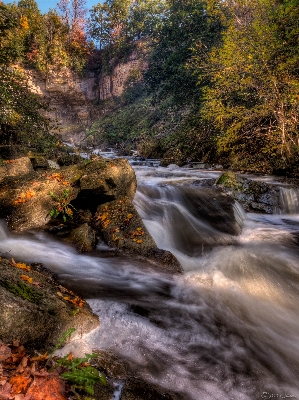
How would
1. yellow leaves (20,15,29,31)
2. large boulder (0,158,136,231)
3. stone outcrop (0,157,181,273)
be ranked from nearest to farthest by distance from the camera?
1. stone outcrop (0,157,181,273)
2. large boulder (0,158,136,231)
3. yellow leaves (20,15,29,31)

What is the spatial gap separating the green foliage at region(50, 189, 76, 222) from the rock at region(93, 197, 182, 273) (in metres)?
0.63

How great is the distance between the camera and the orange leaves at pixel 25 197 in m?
5.66

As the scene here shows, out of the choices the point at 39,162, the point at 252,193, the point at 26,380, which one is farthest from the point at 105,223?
the point at 39,162

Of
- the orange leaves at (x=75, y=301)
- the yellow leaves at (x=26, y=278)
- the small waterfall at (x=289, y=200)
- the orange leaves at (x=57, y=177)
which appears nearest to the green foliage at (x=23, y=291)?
the yellow leaves at (x=26, y=278)

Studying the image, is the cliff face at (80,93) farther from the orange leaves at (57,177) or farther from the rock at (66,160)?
the orange leaves at (57,177)

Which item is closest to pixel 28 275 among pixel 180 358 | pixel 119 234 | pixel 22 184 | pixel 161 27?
pixel 180 358

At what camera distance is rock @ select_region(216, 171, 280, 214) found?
791 cm

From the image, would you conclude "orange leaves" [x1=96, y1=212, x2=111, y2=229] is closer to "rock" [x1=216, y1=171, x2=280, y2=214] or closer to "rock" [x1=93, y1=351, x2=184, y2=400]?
"rock" [x1=93, y1=351, x2=184, y2=400]

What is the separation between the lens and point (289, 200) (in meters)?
8.13

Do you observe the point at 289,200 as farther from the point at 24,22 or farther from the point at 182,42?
the point at 24,22

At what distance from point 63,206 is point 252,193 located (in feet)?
18.5

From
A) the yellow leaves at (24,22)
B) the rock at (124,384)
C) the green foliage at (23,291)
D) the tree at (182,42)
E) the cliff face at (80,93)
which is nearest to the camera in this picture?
the rock at (124,384)

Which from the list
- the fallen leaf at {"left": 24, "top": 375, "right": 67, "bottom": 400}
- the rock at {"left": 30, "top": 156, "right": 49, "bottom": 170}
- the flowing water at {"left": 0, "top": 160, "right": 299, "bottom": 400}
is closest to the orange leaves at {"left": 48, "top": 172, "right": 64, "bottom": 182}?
the flowing water at {"left": 0, "top": 160, "right": 299, "bottom": 400}

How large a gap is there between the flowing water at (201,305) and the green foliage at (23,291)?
0.52 meters
